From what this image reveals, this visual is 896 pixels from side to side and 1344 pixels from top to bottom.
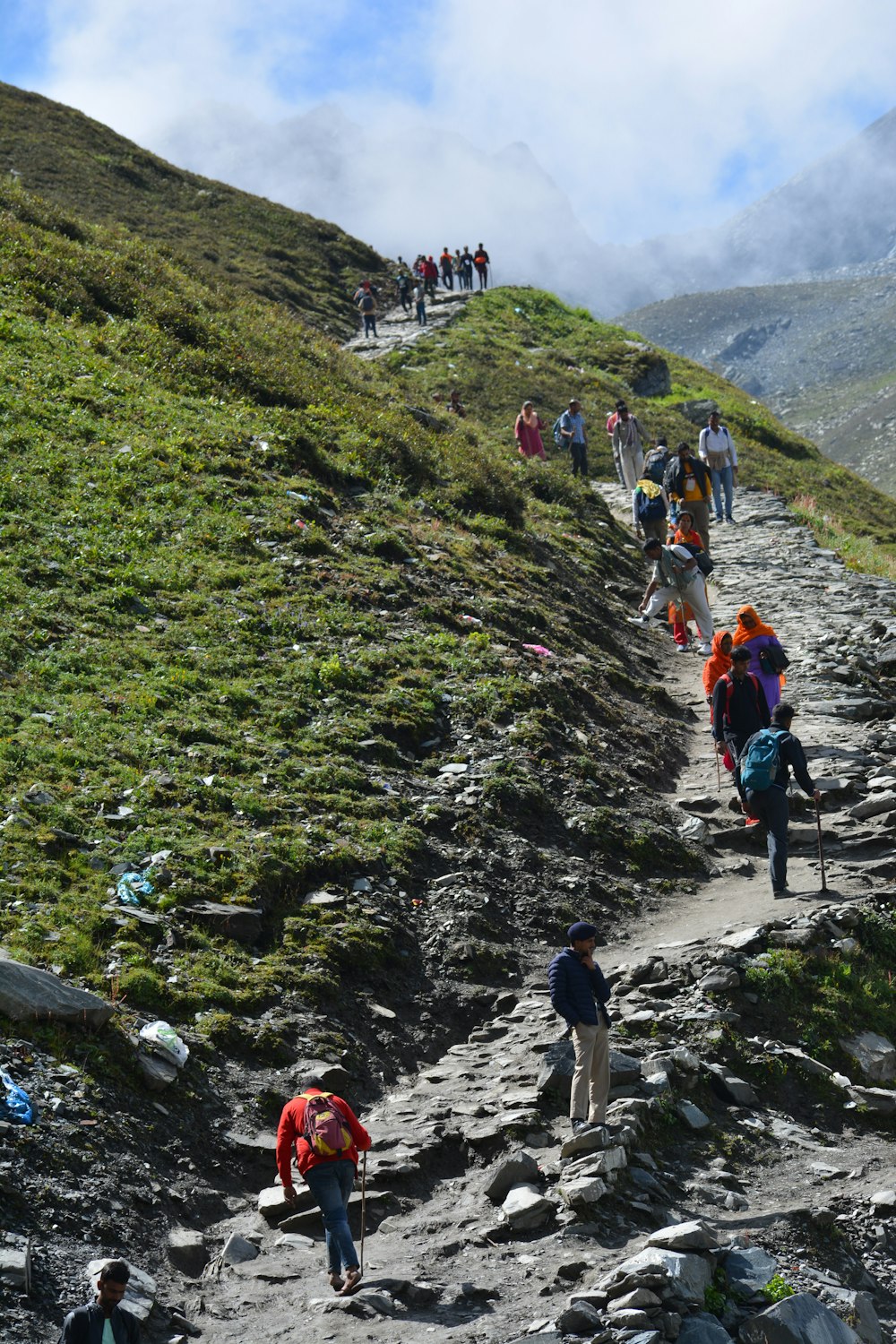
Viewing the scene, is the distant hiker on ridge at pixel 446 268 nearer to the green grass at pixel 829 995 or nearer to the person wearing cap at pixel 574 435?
the person wearing cap at pixel 574 435

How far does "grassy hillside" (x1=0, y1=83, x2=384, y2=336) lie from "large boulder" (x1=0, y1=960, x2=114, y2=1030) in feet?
119

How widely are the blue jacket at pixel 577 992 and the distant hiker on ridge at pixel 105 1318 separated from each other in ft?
11.0

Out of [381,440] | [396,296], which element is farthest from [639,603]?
[396,296]

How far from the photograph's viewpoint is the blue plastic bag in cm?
725

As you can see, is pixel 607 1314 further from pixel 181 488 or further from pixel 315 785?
pixel 181 488

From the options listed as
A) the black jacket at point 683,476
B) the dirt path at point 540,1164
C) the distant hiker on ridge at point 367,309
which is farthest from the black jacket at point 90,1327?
the distant hiker on ridge at point 367,309

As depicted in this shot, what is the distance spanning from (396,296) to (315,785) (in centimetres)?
4677

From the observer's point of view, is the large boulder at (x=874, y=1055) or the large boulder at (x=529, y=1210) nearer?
the large boulder at (x=529, y=1210)

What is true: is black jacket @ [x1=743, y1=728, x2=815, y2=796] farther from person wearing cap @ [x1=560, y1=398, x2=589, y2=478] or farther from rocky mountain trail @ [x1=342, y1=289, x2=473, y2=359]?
rocky mountain trail @ [x1=342, y1=289, x2=473, y2=359]

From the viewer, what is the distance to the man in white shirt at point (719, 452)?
26.6 m

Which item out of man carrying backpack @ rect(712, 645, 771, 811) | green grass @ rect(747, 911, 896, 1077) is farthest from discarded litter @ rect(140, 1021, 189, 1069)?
man carrying backpack @ rect(712, 645, 771, 811)

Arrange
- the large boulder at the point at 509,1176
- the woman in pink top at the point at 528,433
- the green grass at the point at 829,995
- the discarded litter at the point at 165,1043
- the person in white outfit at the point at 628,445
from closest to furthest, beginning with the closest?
the large boulder at the point at 509,1176
the discarded litter at the point at 165,1043
the green grass at the point at 829,995
the person in white outfit at the point at 628,445
the woman in pink top at the point at 528,433

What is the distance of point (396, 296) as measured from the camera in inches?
2188

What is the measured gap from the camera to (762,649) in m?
13.9
